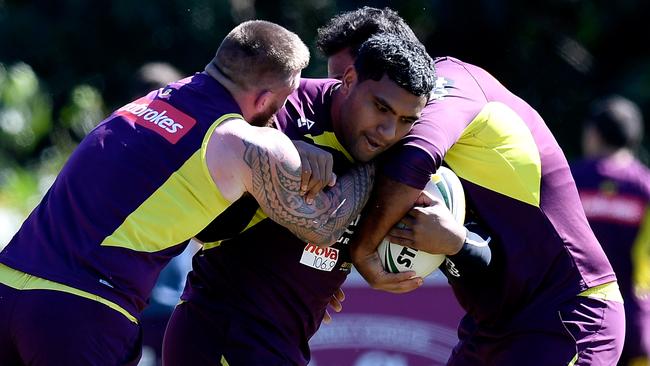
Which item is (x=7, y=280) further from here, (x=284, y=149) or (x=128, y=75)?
(x=128, y=75)

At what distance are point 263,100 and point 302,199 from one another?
0.42 m

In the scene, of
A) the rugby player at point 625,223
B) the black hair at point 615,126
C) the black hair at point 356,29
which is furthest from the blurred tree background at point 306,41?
the black hair at point 356,29

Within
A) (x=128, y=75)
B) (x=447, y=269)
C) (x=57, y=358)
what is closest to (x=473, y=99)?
(x=447, y=269)

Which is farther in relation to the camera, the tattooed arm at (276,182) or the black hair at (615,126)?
the black hair at (615,126)

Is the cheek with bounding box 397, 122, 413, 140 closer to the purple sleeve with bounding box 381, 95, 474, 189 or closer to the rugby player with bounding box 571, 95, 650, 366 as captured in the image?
the purple sleeve with bounding box 381, 95, 474, 189

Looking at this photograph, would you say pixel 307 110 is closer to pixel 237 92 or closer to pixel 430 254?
pixel 237 92

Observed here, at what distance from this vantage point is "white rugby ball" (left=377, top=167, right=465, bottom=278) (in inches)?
197

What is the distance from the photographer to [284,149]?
465 cm

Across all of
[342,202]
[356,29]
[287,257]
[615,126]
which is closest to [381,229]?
[342,202]

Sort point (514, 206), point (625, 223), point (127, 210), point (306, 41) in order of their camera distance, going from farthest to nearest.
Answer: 1. point (306, 41)
2. point (625, 223)
3. point (514, 206)
4. point (127, 210)

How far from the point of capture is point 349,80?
16.5 feet

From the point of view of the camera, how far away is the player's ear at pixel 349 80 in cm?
502

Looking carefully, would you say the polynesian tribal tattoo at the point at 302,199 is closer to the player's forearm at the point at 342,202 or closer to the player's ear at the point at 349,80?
the player's forearm at the point at 342,202

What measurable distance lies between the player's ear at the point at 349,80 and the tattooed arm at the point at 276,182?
0.40 meters
